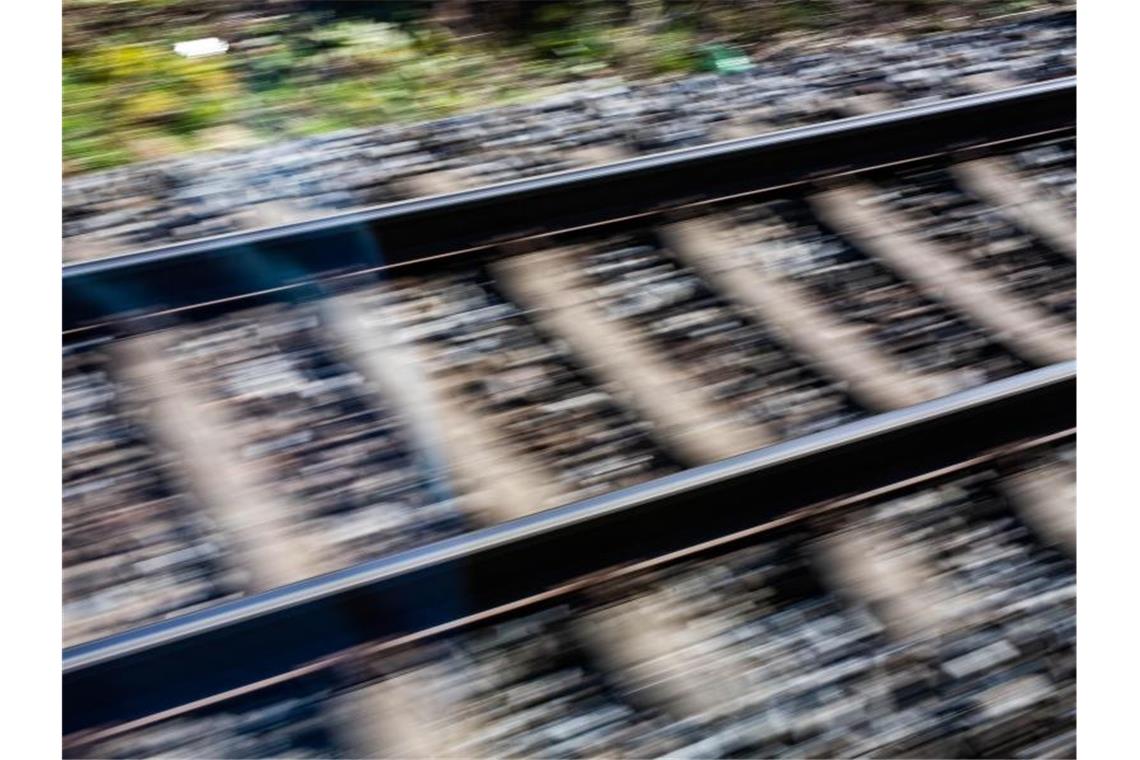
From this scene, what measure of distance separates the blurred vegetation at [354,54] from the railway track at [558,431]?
77cm

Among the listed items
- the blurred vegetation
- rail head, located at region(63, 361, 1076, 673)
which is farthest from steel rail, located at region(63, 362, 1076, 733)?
the blurred vegetation

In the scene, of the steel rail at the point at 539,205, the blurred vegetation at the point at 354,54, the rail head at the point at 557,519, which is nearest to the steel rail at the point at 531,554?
the rail head at the point at 557,519

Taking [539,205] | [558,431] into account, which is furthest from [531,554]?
[539,205]

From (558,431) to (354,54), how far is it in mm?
1767

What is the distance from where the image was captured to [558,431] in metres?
2.28

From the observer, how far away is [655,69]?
3.66 metres

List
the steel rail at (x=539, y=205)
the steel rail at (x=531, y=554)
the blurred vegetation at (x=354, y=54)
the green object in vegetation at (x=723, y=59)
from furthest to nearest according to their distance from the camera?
the green object in vegetation at (x=723, y=59)
the blurred vegetation at (x=354, y=54)
the steel rail at (x=539, y=205)
the steel rail at (x=531, y=554)

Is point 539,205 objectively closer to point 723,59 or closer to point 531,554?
point 531,554

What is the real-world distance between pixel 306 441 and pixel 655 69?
1.91m

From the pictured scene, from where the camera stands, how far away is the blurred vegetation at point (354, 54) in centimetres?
324

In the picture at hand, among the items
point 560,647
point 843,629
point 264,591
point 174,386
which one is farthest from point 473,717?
point 174,386

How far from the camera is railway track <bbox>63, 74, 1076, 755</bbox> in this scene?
1.86 m

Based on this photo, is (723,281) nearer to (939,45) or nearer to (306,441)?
(306,441)

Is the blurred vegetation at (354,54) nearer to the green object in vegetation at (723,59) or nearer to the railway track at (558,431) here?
the green object in vegetation at (723,59)
